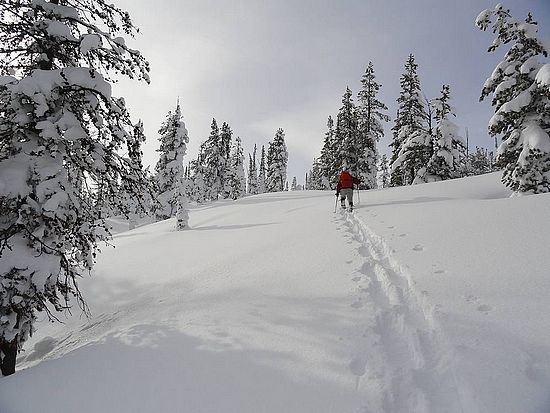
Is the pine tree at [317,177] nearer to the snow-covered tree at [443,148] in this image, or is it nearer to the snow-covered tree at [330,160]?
the snow-covered tree at [330,160]

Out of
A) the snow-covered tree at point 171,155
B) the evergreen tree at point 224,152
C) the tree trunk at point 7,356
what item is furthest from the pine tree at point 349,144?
the tree trunk at point 7,356

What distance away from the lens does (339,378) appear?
12.0ft

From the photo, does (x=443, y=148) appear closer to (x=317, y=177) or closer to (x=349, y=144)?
(x=349, y=144)

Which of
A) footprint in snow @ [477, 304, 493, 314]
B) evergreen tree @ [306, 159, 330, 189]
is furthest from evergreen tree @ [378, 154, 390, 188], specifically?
footprint in snow @ [477, 304, 493, 314]

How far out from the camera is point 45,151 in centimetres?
582

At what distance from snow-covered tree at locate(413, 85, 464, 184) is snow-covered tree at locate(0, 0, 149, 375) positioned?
75.3ft

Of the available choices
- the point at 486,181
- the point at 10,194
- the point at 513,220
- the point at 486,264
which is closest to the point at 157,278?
the point at 10,194

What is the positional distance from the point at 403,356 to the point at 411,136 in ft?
77.9

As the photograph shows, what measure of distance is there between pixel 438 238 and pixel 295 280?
3858mm

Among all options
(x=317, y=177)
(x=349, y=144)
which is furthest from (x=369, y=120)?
(x=317, y=177)

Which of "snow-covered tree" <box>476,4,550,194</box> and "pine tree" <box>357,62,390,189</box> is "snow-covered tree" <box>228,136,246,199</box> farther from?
"snow-covered tree" <box>476,4,550,194</box>

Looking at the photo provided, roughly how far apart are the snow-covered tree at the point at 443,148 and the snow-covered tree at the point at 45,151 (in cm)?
2296

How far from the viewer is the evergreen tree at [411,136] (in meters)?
24.4

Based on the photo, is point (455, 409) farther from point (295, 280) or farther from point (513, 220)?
point (513, 220)
